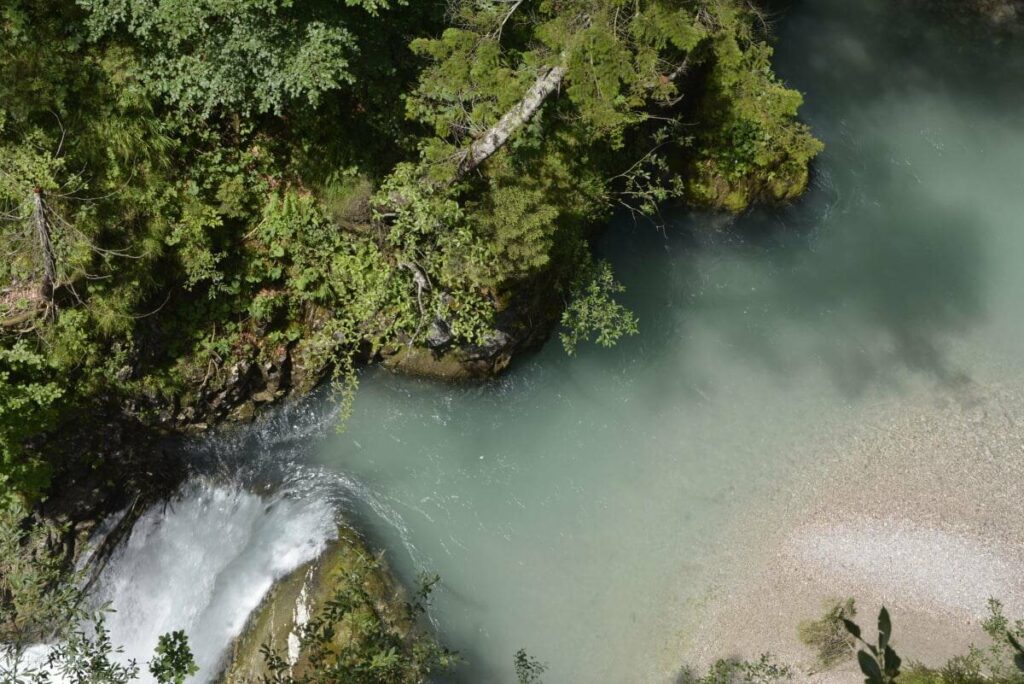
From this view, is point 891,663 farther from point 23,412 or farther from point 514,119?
point 23,412

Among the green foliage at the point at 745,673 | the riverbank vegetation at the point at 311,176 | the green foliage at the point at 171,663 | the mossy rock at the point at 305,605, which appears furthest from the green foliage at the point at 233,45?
the green foliage at the point at 745,673

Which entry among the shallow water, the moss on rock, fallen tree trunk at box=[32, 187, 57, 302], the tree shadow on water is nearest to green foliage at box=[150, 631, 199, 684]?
the moss on rock

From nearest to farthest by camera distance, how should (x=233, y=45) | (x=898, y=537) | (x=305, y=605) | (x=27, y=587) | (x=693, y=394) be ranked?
1. (x=27, y=587)
2. (x=233, y=45)
3. (x=305, y=605)
4. (x=898, y=537)
5. (x=693, y=394)

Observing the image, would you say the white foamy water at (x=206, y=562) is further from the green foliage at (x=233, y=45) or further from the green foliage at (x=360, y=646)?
the green foliage at (x=233, y=45)

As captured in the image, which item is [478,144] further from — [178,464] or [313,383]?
[178,464]

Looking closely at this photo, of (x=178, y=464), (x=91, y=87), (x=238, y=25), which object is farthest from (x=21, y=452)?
(x=238, y=25)

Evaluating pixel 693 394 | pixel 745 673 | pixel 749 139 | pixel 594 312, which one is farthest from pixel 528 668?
pixel 749 139
